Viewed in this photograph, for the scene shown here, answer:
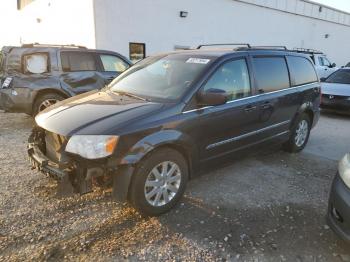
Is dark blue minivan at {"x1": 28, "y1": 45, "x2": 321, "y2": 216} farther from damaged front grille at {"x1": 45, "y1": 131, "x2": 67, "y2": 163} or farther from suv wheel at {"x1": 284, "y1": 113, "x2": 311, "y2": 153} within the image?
suv wheel at {"x1": 284, "y1": 113, "x2": 311, "y2": 153}

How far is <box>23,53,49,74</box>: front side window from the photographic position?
6.67 metres

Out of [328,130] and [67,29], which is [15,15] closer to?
[67,29]

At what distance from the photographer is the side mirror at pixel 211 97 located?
3463mm

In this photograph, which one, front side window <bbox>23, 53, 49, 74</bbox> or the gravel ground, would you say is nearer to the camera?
the gravel ground

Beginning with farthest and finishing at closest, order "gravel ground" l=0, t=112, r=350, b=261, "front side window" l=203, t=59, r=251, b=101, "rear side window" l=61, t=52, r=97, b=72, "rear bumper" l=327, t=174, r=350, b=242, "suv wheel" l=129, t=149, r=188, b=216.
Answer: "rear side window" l=61, t=52, r=97, b=72, "front side window" l=203, t=59, r=251, b=101, "suv wheel" l=129, t=149, r=188, b=216, "gravel ground" l=0, t=112, r=350, b=261, "rear bumper" l=327, t=174, r=350, b=242

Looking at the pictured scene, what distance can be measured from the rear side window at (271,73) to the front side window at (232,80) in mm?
254

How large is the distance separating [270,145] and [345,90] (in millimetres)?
5523

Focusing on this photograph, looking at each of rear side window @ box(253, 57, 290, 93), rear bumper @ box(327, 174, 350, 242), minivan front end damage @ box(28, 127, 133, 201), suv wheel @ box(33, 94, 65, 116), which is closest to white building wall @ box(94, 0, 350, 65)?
suv wheel @ box(33, 94, 65, 116)

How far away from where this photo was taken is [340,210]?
274 centimetres

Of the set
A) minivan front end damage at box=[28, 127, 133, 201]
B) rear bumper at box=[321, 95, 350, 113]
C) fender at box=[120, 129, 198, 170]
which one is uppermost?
fender at box=[120, 129, 198, 170]

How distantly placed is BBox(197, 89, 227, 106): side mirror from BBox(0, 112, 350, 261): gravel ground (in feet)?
2.85

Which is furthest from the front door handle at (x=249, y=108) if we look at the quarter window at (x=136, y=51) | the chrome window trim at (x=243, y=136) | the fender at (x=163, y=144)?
the quarter window at (x=136, y=51)

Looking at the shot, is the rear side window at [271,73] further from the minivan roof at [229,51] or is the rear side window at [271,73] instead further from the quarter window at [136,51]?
the quarter window at [136,51]

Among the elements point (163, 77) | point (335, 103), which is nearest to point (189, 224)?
point (163, 77)
